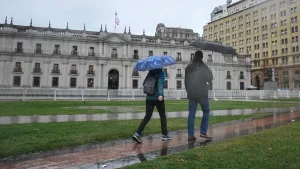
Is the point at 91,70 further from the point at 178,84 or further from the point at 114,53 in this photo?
the point at 178,84

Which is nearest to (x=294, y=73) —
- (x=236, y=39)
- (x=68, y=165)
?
(x=236, y=39)

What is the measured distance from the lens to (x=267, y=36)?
37219 millimetres

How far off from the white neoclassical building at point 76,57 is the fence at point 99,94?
14110 mm

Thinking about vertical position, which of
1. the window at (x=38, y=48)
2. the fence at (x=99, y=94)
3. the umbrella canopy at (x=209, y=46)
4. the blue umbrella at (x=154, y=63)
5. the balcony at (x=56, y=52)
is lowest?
the fence at (x=99, y=94)

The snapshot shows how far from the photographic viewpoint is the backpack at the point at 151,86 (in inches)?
223

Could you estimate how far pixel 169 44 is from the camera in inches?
2112

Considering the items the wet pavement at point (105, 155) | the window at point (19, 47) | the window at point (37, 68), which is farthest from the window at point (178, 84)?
the wet pavement at point (105, 155)

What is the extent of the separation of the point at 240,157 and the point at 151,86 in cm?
247

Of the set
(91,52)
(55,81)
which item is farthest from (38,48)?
(91,52)

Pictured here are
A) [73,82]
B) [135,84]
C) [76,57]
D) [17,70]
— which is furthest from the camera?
[135,84]

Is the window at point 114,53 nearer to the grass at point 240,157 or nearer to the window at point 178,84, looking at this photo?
the window at point 178,84

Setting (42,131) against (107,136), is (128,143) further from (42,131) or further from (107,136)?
(42,131)

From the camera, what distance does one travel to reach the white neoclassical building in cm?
4466

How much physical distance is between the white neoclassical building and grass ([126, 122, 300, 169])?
42405 mm
